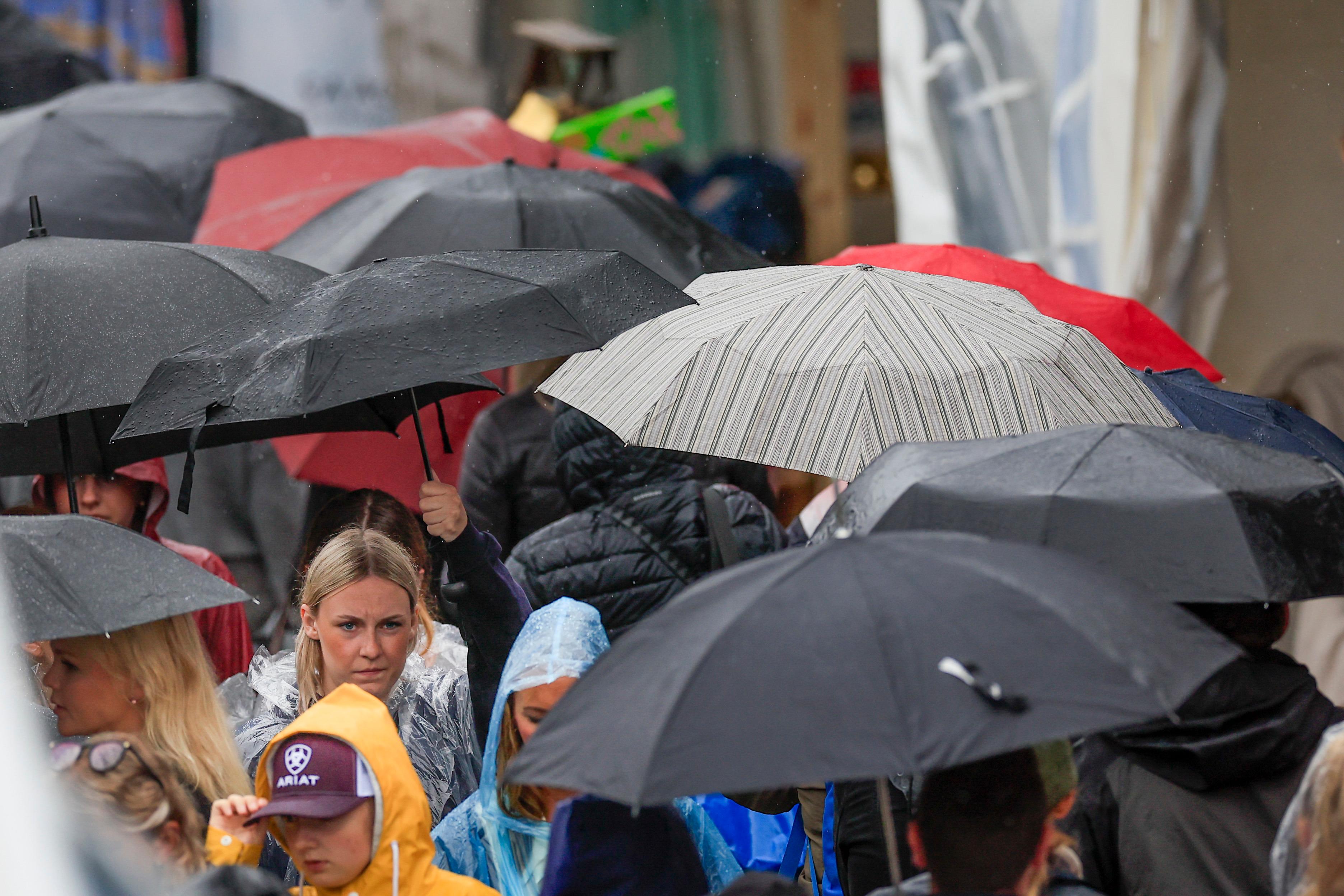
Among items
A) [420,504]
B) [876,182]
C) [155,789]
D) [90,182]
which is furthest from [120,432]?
[876,182]

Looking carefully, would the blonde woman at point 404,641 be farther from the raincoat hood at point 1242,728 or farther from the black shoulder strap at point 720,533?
the raincoat hood at point 1242,728

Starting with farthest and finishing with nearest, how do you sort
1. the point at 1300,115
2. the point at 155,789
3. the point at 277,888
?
A: the point at 1300,115, the point at 155,789, the point at 277,888

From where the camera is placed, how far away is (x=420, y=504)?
163 inches

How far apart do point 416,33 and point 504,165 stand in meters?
5.49

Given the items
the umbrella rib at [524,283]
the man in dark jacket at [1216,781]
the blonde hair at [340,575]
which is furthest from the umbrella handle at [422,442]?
the man in dark jacket at [1216,781]

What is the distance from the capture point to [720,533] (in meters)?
4.89

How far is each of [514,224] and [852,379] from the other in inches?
73.1

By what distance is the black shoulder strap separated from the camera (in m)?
4.87

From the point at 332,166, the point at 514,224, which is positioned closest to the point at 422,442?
the point at 514,224

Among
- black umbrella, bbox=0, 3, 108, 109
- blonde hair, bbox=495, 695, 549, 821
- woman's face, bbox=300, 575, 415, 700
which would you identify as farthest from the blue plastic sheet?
black umbrella, bbox=0, 3, 108, 109

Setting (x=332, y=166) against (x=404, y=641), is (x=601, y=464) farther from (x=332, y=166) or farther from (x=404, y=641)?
(x=332, y=166)

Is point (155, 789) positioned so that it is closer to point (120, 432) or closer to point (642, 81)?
point (120, 432)

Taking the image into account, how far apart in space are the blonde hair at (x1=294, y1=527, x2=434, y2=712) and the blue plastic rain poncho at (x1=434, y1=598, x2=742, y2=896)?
1.86ft

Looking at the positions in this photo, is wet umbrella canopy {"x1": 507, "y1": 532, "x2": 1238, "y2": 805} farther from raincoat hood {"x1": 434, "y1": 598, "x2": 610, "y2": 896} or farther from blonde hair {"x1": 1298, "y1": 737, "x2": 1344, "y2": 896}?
raincoat hood {"x1": 434, "y1": 598, "x2": 610, "y2": 896}
